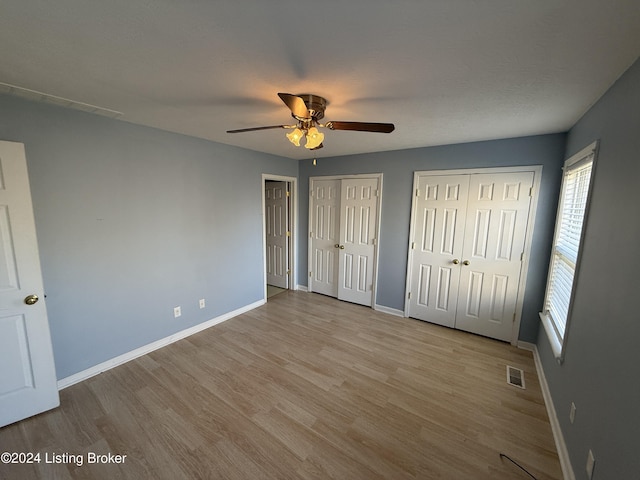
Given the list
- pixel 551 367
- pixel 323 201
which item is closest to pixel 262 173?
pixel 323 201

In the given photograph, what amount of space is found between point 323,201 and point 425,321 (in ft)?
7.74

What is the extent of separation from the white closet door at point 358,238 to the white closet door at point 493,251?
1.21 meters

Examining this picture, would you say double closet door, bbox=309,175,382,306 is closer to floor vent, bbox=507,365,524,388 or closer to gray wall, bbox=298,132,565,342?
gray wall, bbox=298,132,565,342

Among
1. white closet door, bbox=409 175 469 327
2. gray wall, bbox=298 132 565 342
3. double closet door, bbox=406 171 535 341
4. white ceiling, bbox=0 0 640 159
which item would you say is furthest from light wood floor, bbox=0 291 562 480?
white ceiling, bbox=0 0 640 159

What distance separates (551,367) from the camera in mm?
2043

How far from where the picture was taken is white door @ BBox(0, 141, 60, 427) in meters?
1.65

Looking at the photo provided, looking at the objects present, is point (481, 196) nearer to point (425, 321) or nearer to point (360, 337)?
point (425, 321)

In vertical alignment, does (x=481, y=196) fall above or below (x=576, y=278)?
above

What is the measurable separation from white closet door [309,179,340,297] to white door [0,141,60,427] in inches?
125

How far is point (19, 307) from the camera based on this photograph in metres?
1.74

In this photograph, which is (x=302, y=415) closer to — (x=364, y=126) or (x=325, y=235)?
(x=364, y=126)

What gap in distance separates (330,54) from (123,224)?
91.9 inches

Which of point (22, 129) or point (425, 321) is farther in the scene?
point (425, 321)

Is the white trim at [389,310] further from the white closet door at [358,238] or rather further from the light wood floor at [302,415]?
the light wood floor at [302,415]
